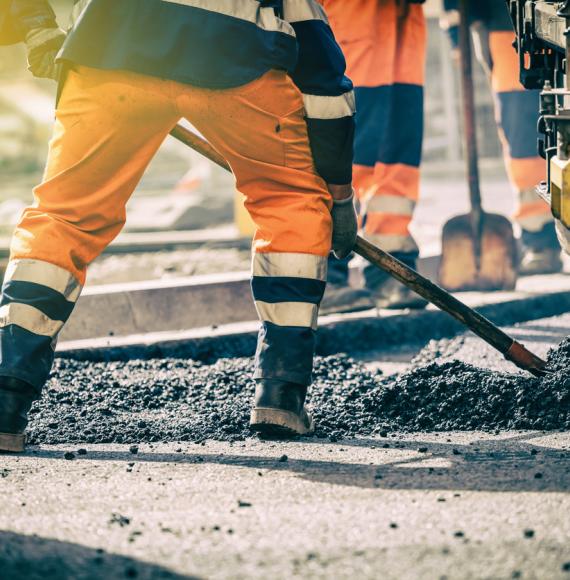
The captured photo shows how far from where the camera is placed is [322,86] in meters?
3.12

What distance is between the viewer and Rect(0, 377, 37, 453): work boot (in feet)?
9.91

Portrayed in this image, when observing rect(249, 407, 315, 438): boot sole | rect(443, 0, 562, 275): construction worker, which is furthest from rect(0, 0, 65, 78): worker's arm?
rect(443, 0, 562, 275): construction worker

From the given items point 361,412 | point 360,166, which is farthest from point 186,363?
point 360,166

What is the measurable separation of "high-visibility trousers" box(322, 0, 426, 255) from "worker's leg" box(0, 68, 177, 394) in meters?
2.15

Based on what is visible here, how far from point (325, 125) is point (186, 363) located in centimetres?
153

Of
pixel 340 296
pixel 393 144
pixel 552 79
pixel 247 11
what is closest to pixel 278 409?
pixel 247 11

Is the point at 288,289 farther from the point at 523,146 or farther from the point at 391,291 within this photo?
the point at 523,146

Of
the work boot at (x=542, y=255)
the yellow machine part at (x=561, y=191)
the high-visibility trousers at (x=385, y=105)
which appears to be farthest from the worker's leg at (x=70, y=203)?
the work boot at (x=542, y=255)

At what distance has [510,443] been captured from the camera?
3.10 metres

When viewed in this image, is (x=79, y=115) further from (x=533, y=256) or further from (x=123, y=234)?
(x=123, y=234)

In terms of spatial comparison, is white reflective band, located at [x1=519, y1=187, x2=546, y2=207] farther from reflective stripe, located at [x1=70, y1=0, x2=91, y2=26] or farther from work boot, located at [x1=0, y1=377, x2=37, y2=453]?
work boot, located at [x1=0, y1=377, x2=37, y2=453]

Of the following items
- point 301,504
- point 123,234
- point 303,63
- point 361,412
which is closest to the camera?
point 301,504

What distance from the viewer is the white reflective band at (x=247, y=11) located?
299 centimetres

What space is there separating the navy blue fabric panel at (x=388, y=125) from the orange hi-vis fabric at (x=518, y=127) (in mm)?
992
